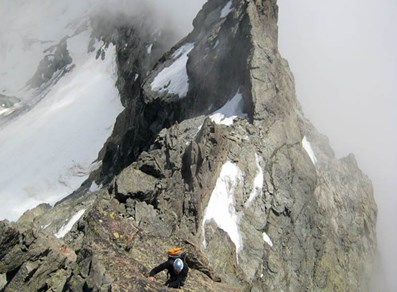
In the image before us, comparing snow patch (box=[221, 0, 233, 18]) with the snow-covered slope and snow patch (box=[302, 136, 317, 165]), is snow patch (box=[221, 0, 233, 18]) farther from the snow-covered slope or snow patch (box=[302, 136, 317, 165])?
the snow-covered slope

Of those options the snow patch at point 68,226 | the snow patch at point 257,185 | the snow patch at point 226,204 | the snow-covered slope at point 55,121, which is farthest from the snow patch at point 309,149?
the snow-covered slope at point 55,121

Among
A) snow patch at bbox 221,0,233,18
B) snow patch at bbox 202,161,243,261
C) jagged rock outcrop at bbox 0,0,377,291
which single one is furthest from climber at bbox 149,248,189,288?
snow patch at bbox 221,0,233,18

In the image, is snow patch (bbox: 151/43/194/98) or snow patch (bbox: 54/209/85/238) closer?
snow patch (bbox: 54/209/85/238)

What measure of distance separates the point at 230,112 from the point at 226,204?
10.0m

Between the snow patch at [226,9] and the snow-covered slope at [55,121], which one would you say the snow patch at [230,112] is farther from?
the snow-covered slope at [55,121]

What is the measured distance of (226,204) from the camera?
3569cm

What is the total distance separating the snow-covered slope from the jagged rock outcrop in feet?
38.4

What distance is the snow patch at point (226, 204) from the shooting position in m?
34.3

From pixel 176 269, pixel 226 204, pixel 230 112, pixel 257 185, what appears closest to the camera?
pixel 176 269

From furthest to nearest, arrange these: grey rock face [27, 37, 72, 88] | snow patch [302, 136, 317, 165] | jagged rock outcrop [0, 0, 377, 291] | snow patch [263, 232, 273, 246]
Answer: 1. grey rock face [27, 37, 72, 88]
2. snow patch [302, 136, 317, 165]
3. snow patch [263, 232, 273, 246]
4. jagged rock outcrop [0, 0, 377, 291]

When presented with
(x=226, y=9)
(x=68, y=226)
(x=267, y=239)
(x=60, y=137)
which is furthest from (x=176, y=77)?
(x=60, y=137)

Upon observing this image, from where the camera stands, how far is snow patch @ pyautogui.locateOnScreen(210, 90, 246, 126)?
42.4 meters

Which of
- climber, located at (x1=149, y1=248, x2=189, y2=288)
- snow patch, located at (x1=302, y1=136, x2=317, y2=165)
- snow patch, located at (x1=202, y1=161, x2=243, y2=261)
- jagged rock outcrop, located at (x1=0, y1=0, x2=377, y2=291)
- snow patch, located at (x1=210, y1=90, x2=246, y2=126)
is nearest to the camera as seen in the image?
climber, located at (x1=149, y1=248, x2=189, y2=288)

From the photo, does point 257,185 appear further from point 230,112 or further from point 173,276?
point 173,276
